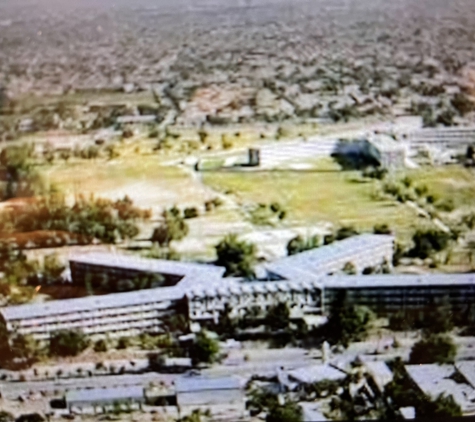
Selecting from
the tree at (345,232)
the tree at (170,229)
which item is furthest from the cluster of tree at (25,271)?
the tree at (345,232)

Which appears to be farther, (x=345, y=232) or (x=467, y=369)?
(x=467, y=369)

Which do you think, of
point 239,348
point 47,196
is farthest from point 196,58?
point 239,348

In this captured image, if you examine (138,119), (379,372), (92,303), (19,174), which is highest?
(138,119)

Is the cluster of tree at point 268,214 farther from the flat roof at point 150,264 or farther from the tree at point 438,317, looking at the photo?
the tree at point 438,317

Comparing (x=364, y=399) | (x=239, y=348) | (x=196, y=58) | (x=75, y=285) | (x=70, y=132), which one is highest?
(x=196, y=58)

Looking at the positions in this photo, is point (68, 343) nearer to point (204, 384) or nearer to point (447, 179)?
point (204, 384)

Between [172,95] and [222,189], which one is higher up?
[172,95]

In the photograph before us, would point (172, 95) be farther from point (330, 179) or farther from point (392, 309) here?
point (392, 309)

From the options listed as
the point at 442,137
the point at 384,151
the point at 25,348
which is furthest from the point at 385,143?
the point at 25,348
